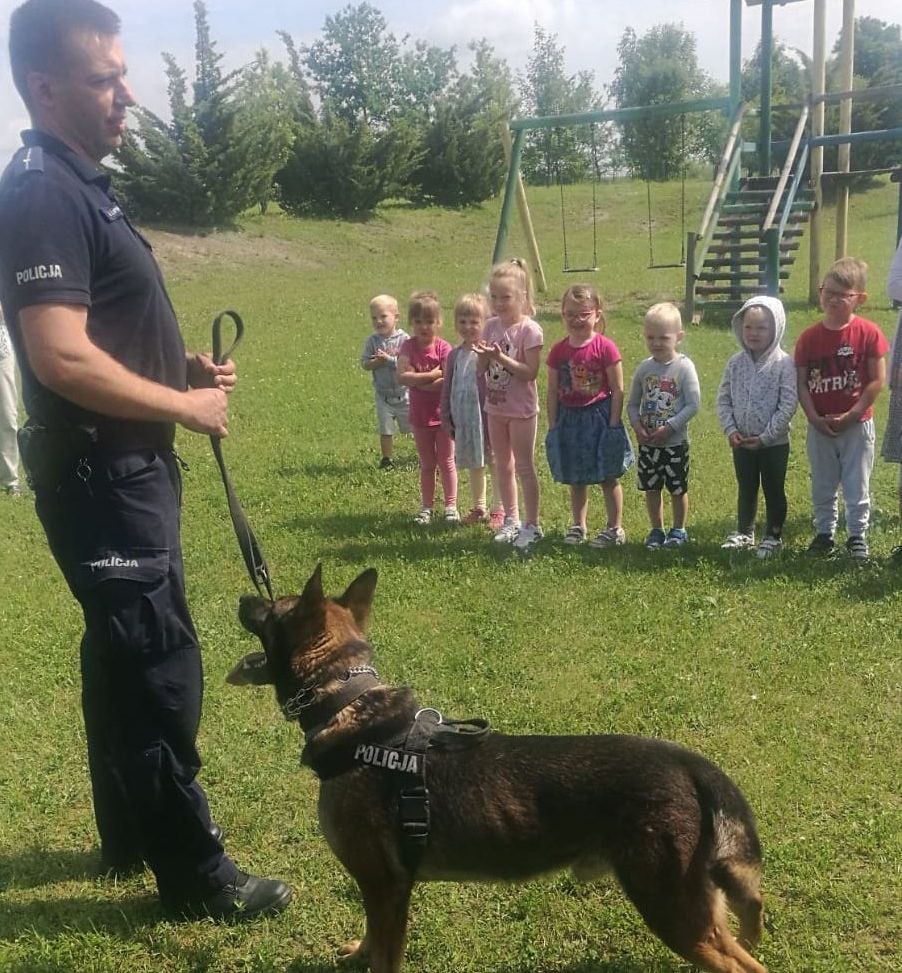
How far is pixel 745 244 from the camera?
16.2 m

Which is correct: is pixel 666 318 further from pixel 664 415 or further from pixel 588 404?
pixel 588 404

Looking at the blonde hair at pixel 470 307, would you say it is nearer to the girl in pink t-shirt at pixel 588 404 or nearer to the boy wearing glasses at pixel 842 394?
the girl in pink t-shirt at pixel 588 404

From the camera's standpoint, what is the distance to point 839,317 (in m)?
6.16

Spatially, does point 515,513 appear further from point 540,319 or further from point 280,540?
point 540,319

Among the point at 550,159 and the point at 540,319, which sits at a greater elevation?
the point at 550,159

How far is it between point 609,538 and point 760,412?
1423 mm

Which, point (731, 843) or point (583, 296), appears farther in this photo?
point (583, 296)

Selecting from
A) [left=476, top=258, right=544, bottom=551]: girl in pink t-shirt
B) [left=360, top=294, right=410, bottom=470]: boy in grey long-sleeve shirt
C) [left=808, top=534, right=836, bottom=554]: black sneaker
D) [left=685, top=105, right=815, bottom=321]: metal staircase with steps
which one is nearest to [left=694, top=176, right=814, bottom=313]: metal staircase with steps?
[left=685, top=105, right=815, bottom=321]: metal staircase with steps

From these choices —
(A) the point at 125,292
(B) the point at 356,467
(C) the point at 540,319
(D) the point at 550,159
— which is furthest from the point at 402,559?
(D) the point at 550,159

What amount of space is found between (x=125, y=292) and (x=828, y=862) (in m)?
3.21

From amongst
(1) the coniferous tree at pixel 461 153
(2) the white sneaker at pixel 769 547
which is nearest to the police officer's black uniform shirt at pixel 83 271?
(2) the white sneaker at pixel 769 547

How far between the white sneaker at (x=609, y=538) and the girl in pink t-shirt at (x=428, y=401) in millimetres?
1317

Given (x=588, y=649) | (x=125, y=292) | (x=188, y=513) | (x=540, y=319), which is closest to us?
(x=125, y=292)

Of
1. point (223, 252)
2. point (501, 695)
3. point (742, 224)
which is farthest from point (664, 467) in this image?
point (223, 252)
